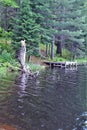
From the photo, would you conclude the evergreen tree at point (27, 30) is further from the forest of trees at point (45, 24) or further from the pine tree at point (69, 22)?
the pine tree at point (69, 22)

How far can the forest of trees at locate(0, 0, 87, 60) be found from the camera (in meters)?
31.5

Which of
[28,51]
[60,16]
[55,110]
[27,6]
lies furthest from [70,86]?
[60,16]

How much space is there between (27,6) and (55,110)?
19.9 metres

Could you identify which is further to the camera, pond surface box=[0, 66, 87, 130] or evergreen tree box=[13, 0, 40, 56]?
evergreen tree box=[13, 0, 40, 56]

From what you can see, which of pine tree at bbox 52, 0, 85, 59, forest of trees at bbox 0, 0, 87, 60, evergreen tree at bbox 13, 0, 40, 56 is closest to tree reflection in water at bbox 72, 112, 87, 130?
evergreen tree at bbox 13, 0, 40, 56

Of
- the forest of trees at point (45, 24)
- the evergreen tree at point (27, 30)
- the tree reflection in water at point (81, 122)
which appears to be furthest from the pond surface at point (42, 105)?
the forest of trees at point (45, 24)

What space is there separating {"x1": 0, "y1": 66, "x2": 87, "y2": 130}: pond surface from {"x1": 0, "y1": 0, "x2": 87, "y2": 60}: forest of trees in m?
10.7

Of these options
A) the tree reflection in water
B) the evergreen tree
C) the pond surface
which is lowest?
the tree reflection in water

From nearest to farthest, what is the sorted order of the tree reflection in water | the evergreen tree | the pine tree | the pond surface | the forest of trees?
the tree reflection in water < the pond surface < the evergreen tree < the forest of trees < the pine tree

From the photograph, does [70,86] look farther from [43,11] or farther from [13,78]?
[43,11]

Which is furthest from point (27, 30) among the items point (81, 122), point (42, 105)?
point (81, 122)

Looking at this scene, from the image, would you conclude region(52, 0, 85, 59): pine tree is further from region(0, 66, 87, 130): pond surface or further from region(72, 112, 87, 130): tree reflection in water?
region(72, 112, 87, 130): tree reflection in water

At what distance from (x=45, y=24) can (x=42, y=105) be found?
73.7ft

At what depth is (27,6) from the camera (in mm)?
31984
